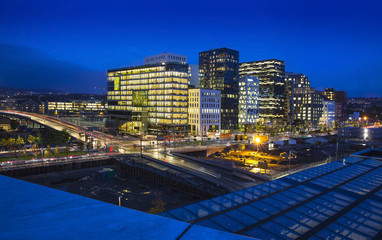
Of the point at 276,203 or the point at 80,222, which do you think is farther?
the point at 276,203

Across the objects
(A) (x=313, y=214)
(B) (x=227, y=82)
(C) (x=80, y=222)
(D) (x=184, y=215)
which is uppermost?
(B) (x=227, y=82)

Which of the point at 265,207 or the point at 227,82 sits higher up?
the point at 227,82

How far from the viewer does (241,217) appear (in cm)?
1567

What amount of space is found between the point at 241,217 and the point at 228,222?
1202mm

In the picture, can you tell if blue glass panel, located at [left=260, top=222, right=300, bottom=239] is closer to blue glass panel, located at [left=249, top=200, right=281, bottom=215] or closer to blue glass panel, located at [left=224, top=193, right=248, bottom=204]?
blue glass panel, located at [left=249, top=200, right=281, bottom=215]

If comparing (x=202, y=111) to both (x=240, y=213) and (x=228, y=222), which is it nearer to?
(x=240, y=213)

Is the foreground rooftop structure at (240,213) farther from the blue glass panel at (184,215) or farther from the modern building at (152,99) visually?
the modern building at (152,99)

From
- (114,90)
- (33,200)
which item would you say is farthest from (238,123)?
(33,200)

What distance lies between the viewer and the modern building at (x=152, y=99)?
5005 inches

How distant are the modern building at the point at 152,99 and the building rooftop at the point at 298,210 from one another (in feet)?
333

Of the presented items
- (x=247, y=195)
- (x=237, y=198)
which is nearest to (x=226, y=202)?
(x=237, y=198)

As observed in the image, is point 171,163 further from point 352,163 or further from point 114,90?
point 114,90

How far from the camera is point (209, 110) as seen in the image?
5285 inches

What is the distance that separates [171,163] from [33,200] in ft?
198
